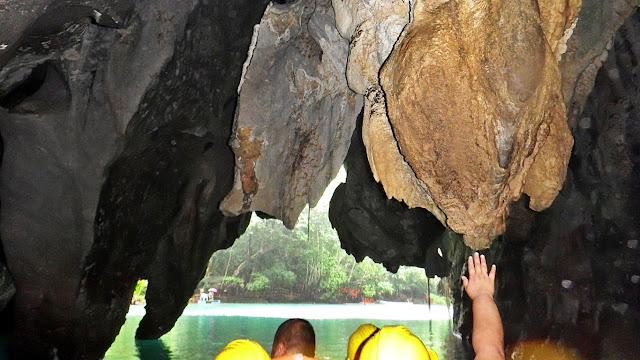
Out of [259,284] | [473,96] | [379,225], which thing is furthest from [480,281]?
[259,284]

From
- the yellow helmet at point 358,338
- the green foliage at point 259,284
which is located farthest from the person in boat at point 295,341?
the green foliage at point 259,284

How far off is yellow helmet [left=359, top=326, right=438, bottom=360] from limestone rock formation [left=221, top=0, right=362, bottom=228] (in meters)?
5.32

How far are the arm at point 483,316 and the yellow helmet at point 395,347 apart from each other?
0.95ft

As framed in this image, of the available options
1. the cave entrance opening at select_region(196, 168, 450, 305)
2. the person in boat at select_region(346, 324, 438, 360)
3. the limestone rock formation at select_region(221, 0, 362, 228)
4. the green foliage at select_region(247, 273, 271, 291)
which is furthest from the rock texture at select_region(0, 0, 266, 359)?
the green foliage at select_region(247, 273, 271, 291)

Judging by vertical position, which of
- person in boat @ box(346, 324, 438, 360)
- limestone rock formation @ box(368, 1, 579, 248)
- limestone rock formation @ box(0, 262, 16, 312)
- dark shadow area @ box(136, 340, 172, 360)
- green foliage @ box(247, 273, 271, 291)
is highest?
limestone rock formation @ box(368, 1, 579, 248)

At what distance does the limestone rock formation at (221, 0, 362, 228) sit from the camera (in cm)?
664

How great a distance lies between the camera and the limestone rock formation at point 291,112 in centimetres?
664

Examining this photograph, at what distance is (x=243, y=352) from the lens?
170 centimetres

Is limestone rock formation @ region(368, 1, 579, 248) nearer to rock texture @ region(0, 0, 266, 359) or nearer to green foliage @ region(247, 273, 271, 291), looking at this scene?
rock texture @ region(0, 0, 266, 359)

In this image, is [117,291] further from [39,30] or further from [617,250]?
[617,250]

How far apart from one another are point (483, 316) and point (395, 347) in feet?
1.48

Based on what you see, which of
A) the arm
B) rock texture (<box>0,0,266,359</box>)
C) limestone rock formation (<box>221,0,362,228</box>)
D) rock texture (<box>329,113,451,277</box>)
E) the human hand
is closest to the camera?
the arm

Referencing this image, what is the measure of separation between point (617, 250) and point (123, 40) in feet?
20.5

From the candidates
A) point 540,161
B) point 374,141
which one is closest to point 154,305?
point 374,141
